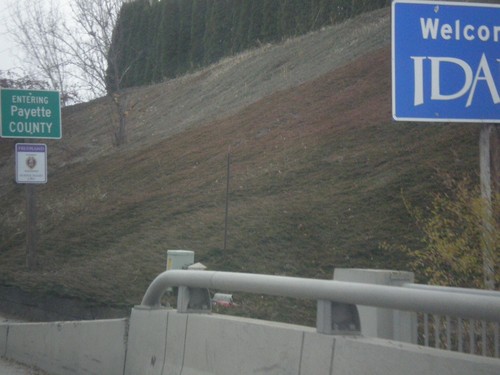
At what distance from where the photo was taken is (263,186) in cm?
1886

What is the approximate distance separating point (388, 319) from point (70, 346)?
3.92 meters

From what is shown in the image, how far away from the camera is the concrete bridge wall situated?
486 cm

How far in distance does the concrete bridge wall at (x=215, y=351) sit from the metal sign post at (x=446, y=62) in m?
3.54

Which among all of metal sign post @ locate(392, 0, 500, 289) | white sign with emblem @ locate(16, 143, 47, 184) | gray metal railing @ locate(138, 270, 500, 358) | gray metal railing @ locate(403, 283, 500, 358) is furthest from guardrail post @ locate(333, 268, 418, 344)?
white sign with emblem @ locate(16, 143, 47, 184)

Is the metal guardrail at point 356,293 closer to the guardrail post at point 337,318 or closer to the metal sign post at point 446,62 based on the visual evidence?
the guardrail post at point 337,318

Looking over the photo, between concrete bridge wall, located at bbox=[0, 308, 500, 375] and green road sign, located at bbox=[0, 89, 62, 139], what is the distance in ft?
29.9

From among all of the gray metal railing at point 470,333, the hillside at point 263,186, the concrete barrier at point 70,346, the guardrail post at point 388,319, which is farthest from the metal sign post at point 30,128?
the gray metal railing at point 470,333

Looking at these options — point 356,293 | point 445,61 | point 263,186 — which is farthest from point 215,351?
point 263,186

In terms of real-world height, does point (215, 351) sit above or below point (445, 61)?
below

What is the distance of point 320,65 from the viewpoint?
2923cm

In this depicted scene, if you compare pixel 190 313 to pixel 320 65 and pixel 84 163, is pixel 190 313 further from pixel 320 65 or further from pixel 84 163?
pixel 84 163

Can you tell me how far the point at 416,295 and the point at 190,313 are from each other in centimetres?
270

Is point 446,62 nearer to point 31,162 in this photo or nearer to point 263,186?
point 263,186

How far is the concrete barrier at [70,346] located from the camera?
318 inches
